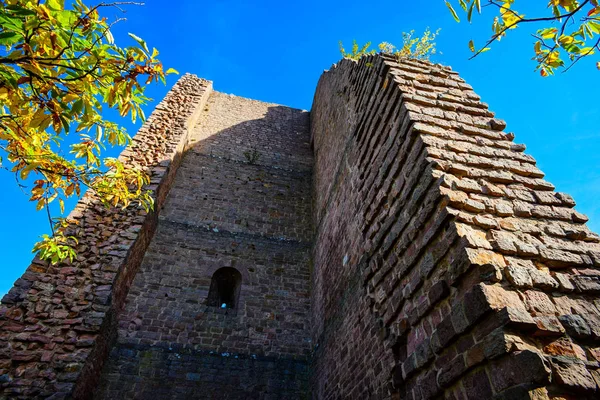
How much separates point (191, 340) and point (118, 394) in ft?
4.39

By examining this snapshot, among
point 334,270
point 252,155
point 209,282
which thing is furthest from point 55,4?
point 252,155

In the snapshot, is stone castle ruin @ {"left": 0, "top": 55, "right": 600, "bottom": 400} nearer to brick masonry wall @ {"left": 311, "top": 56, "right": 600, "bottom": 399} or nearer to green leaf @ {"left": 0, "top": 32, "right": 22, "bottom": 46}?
brick masonry wall @ {"left": 311, "top": 56, "right": 600, "bottom": 399}

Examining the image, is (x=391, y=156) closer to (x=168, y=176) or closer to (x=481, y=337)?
(x=481, y=337)

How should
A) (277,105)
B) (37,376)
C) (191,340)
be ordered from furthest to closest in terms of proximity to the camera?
(277,105) < (191,340) < (37,376)

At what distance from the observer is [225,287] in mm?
7859

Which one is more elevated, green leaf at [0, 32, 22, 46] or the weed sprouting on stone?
the weed sprouting on stone

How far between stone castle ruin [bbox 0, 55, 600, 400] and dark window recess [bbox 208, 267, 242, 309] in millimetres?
33

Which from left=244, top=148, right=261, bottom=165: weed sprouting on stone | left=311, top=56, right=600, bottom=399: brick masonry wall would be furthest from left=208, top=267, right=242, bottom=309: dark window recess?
left=244, top=148, right=261, bottom=165: weed sprouting on stone

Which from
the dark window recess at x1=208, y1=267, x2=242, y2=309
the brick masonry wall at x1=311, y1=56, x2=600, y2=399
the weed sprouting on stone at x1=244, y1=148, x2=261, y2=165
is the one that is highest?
the weed sprouting on stone at x1=244, y1=148, x2=261, y2=165

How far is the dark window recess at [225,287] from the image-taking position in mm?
7312

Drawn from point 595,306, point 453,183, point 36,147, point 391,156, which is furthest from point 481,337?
point 36,147

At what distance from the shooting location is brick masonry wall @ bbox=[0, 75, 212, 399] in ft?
14.5

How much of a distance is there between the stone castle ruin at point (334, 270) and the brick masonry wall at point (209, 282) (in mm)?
32

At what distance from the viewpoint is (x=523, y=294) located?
2043 mm
